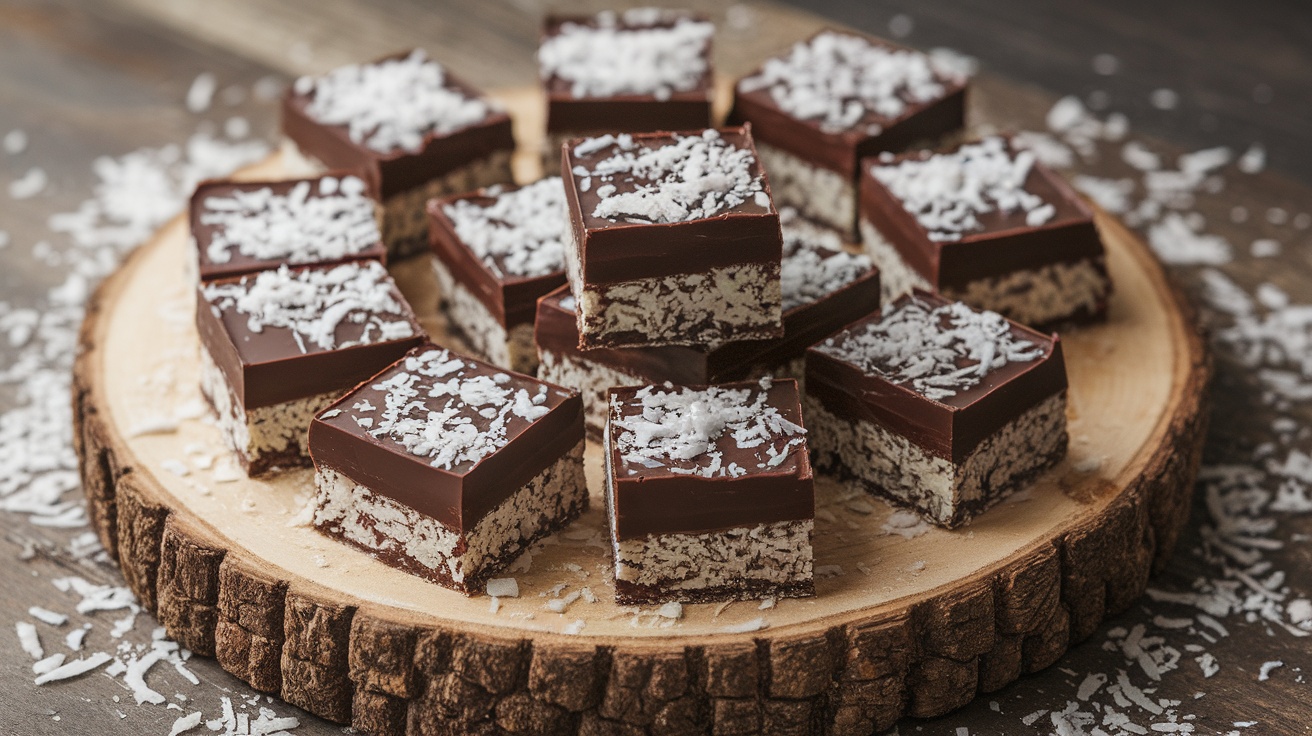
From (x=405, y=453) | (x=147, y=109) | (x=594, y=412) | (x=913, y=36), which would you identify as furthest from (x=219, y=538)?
(x=913, y=36)

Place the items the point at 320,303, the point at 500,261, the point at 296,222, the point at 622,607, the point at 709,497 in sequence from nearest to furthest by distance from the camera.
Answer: the point at 709,497 → the point at 622,607 → the point at 320,303 → the point at 500,261 → the point at 296,222

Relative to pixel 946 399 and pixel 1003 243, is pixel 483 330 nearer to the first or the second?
pixel 946 399

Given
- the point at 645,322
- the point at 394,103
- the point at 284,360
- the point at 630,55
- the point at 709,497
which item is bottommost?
the point at 709,497

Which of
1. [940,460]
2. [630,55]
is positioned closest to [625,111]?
[630,55]

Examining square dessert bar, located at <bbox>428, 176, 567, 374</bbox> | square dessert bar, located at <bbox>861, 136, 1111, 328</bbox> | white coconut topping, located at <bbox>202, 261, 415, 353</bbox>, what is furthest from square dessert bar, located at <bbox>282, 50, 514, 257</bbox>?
square dessert bar, located at <bbox>861, 136, 1111, 328</bbox>

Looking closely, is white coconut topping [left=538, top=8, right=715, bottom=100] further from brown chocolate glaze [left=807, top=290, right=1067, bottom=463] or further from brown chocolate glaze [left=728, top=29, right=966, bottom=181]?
brown chocolate glaze [left=807, top=290, right=1067, bottom=463]

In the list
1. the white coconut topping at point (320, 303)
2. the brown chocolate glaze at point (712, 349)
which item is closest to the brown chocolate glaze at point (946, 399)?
the brown chocolate glaze at point (712, 349)

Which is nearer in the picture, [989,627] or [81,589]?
[989,627]

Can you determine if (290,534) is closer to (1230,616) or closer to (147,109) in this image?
(1230,616)
